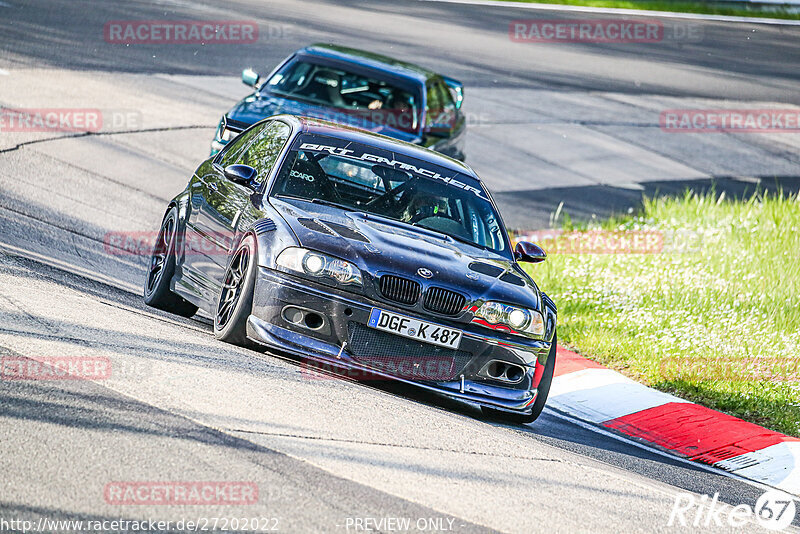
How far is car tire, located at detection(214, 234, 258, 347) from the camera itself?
6922 millimetres

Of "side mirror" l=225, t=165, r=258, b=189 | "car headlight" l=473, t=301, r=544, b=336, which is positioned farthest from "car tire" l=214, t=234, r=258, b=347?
"car headlight" l=473, t=301, r=544, b=336

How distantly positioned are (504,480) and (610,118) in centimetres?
1797

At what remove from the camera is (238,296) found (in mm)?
7062

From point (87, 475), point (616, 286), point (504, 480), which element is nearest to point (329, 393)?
point (504, 480)

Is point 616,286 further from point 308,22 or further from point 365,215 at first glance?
point 308,22

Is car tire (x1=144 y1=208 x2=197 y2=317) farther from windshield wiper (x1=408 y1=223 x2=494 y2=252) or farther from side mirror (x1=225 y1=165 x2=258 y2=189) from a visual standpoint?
windshield wiper (x1=408 y1=223 x2=494 y2=252)

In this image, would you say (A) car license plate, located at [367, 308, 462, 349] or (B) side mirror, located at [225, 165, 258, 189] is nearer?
(A) car license plate, located at [367, 308, 462, 349]

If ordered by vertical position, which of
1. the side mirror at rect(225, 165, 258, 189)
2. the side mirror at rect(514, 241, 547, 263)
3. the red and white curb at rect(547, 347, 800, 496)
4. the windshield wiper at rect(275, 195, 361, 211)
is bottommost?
the red and white curb at rect(547, 347, 800, 496)

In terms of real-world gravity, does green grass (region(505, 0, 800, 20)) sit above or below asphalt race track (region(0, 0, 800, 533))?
above

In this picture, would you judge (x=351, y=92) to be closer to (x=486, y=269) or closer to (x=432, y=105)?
(x=432, y=105)

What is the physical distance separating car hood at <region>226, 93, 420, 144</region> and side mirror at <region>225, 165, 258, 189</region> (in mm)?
5013

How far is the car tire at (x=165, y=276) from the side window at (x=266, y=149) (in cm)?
71

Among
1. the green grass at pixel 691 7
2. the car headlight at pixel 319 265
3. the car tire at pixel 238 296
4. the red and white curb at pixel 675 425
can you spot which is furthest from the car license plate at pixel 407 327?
the green grass at pixel 691 7

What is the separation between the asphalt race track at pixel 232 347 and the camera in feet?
15.7
